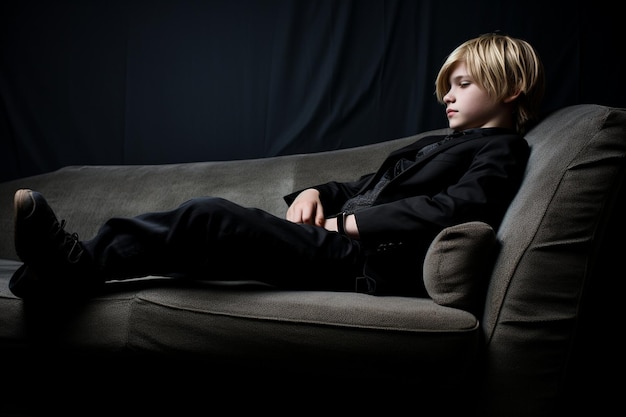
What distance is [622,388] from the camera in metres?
1.79

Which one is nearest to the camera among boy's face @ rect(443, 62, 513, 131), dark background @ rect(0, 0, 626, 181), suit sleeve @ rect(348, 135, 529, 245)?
suit sleeve @ rect(348, 135, 529, 245)

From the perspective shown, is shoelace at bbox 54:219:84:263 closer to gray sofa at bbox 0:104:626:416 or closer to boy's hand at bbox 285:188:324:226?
gray sofa at bbox 0:104:626:416

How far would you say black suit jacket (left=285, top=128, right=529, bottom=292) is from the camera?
1419 mm

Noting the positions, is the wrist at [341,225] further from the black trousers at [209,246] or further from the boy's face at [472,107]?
the boy's face at [472,107]

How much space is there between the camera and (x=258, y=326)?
1.24 m

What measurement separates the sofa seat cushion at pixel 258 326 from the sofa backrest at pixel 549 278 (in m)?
0.09

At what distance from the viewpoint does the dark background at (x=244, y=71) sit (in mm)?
2242

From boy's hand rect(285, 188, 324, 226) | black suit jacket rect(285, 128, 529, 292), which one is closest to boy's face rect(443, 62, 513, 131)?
black suit jacket rect(285, 128, 529, 292)

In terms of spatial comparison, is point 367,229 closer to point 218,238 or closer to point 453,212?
point 453,212

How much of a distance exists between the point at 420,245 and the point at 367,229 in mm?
128

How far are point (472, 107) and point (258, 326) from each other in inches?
35.8

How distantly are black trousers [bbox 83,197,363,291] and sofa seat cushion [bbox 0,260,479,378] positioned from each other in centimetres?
4

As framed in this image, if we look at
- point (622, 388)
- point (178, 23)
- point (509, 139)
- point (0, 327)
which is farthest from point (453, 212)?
point (178, 23)

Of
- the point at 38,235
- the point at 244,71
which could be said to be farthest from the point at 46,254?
the point at 244,71
